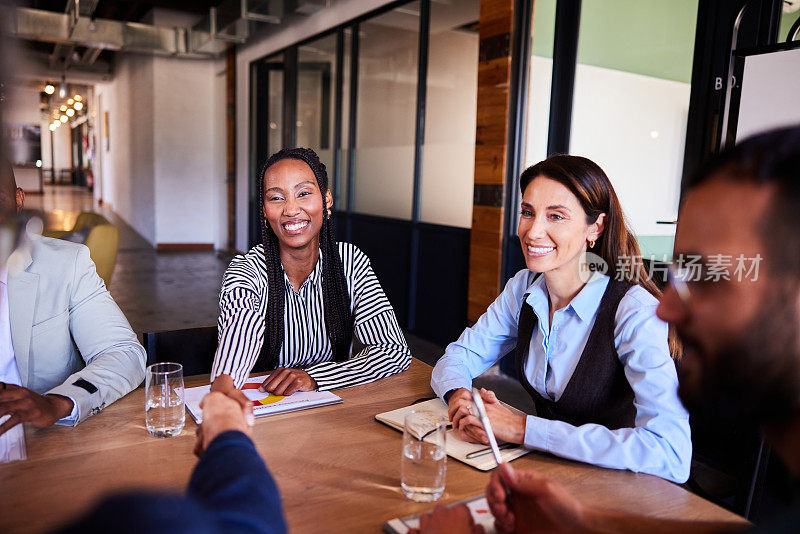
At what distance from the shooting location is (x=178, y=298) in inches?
244

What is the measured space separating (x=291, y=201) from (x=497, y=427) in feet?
3.54

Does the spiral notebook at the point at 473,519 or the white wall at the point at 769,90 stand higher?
the white wall at the point at 769,90

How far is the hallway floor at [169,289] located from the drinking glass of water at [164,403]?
7.67 feet

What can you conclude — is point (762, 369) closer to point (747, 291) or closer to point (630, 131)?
point (747, 291)

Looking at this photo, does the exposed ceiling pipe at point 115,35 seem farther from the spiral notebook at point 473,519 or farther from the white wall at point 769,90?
the spiral notebook at point 473,519

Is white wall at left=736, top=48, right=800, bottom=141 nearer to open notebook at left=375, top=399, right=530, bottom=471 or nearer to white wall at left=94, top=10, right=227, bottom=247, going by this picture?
open notebook at left=375, top=399, right=530, bottom=471

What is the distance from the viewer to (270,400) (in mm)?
1494

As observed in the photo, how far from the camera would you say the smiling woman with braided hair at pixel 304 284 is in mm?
1975

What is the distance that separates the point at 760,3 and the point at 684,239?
250cm

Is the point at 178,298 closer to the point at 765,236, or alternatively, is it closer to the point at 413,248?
the point at 413,248

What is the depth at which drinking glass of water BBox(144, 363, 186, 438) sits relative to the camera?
50.4 inches

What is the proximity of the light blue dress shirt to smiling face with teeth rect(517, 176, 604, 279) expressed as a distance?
90 mm

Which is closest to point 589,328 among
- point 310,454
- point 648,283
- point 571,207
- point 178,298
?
point 648,283

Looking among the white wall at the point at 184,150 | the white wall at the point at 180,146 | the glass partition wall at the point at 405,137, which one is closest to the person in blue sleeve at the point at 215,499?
the glass partition wall at the point at 405,137
